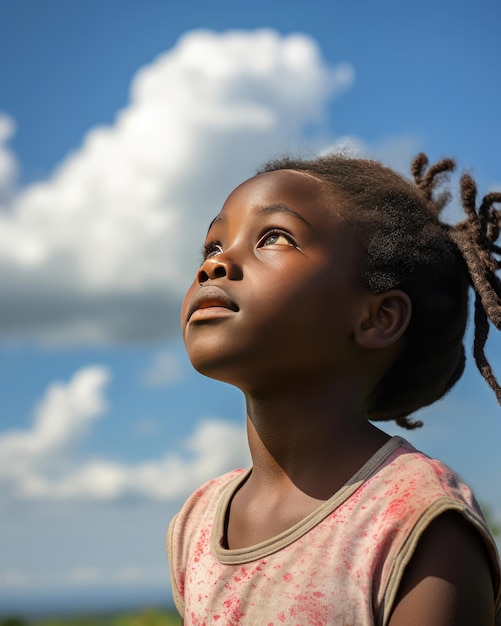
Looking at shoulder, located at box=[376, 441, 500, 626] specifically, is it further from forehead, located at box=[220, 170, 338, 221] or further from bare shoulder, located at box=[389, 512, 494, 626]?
forehead, located at box=[220, 170, 338, 221]

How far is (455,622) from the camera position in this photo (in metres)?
2.13

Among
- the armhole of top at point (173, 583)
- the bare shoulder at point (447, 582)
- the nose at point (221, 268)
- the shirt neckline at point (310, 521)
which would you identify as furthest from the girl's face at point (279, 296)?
the armhole of top at point (173, 583)

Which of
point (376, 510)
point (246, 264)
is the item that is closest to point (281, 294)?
point (246, 264)

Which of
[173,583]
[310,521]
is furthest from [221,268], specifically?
[173,583]

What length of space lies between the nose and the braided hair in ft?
1.41

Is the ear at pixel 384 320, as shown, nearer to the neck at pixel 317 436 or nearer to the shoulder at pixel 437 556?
the neck at pixel 317 436

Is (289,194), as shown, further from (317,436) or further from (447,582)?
(447,582)

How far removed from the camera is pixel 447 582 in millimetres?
2162

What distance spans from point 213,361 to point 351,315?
1.49 feet

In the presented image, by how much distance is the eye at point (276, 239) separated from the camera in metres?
2.60

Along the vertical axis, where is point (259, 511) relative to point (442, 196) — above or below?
below

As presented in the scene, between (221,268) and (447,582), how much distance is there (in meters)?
1.10

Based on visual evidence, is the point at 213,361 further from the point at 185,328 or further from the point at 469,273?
the point at 469,273

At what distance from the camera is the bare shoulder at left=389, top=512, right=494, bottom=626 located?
2.14m
